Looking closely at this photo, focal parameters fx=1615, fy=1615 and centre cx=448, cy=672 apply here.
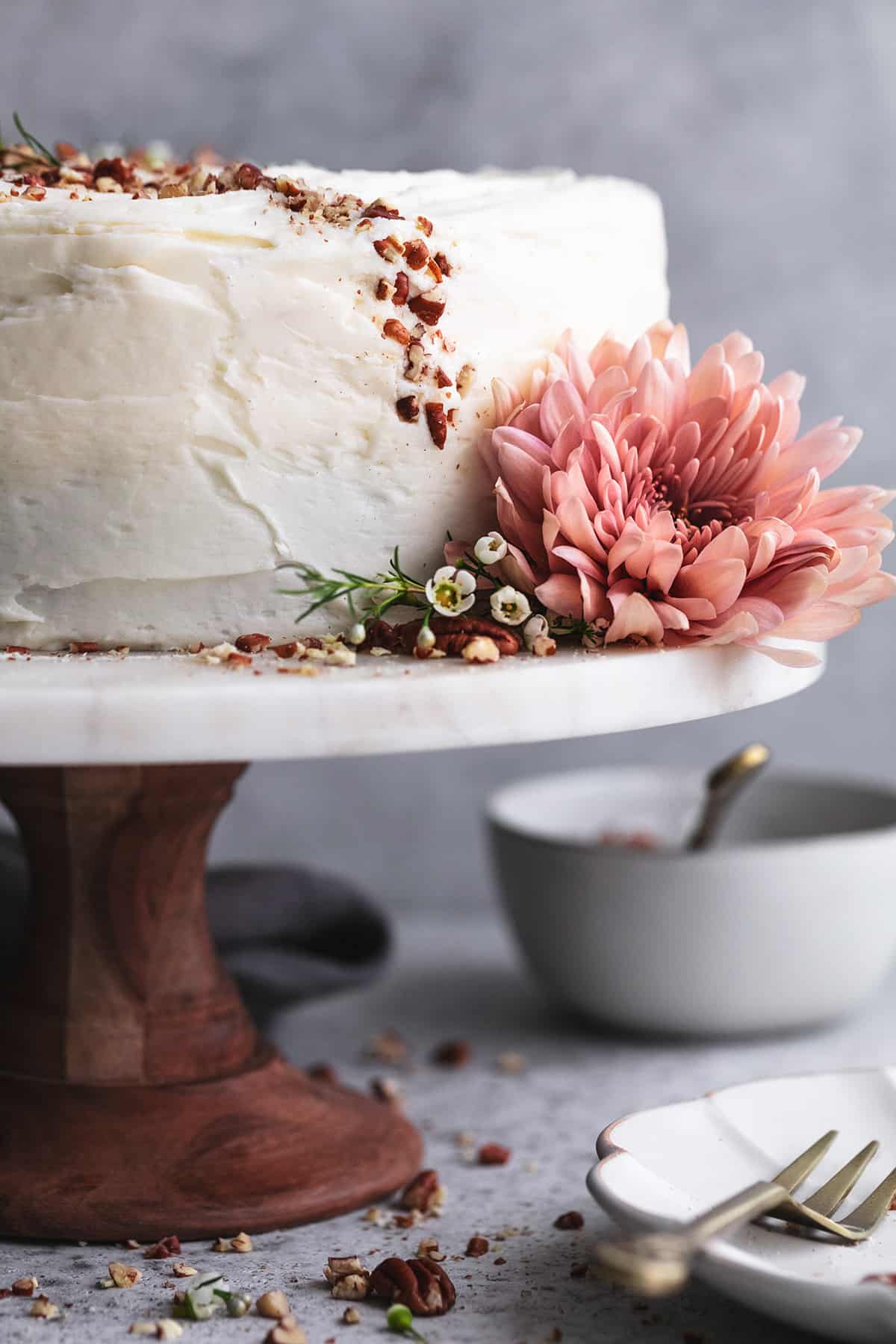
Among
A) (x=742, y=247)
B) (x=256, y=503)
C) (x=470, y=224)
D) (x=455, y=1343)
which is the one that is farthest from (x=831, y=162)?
(x=455, y=1343)

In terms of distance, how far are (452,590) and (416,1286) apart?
335mm

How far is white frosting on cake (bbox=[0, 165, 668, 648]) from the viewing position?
Result: 2.49 ft

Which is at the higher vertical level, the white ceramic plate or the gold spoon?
the gold spoon

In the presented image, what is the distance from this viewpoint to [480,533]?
83cm

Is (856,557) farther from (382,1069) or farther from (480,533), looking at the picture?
(382,1069)

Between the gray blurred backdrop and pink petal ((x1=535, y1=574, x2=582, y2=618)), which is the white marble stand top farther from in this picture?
the gray blurred backdrop

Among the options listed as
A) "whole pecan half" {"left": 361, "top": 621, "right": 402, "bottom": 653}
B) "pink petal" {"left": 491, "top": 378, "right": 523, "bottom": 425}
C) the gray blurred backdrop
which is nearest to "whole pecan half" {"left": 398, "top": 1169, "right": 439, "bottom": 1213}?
"whole pecan half" {"left": 361, "top": 621, "right": 402, "bottom": 653}

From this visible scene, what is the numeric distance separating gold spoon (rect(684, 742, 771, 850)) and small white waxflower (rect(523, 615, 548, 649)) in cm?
44

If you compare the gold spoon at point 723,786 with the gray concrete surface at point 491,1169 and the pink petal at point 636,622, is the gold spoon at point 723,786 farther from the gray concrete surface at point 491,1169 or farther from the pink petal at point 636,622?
the pink petal at point 636,622

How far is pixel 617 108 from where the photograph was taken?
5.03 feet

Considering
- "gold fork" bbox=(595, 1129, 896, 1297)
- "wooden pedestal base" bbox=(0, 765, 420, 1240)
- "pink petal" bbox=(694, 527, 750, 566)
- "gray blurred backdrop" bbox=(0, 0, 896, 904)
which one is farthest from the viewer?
"gray blurred backdrop" bbox=(0, 0, 896, 904)

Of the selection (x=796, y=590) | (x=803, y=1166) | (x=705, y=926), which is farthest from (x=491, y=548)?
(x=705, y=926)

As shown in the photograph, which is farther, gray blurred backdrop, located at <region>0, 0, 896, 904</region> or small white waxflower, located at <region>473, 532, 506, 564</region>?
gray blurred backdrop, located at <region>0, 0, 896, 904</region>

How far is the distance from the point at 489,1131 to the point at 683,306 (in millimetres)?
842
